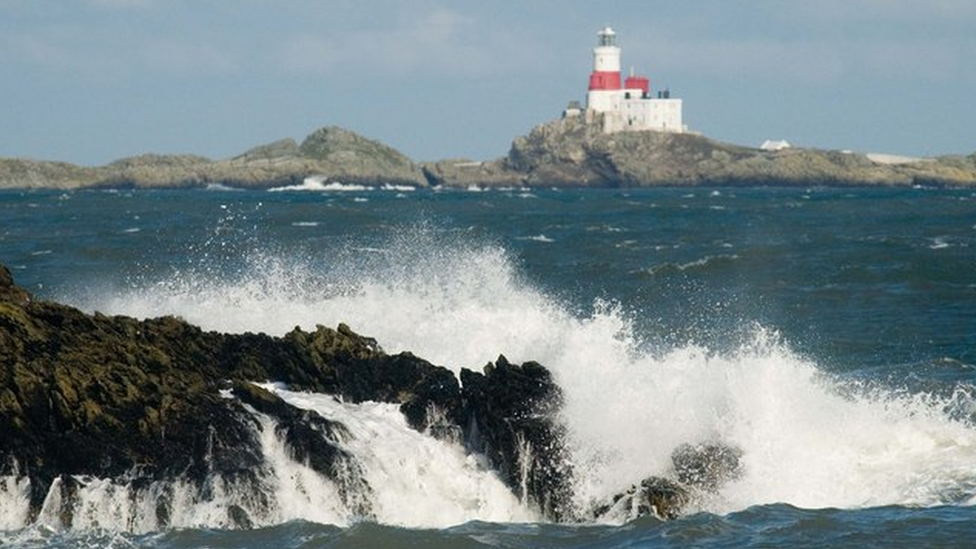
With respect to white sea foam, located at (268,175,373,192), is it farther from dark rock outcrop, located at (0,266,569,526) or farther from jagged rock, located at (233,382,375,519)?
jagged rock, located at (233,382,375,519)

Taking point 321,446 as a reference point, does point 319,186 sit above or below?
below

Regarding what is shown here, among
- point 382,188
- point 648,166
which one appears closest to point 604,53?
point 648,166

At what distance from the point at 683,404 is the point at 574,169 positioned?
13724 centimetres

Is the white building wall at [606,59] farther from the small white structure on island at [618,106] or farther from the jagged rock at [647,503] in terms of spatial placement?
the jagged rock at [647,503]

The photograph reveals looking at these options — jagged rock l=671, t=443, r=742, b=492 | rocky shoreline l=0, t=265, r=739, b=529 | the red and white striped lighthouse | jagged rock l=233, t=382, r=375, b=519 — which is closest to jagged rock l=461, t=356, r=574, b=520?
rocky shoreline l=0, t=265, r=739, b=529

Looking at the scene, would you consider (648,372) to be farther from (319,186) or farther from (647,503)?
(319,186)

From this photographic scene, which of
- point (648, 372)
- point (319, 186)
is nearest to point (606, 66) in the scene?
point (319, 186)

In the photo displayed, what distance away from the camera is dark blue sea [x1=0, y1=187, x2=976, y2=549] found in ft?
51.7

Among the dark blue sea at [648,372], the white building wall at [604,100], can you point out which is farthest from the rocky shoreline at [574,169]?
the dark blue sea at [648,372]

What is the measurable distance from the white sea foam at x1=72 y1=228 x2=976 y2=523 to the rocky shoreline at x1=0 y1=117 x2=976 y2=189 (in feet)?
421

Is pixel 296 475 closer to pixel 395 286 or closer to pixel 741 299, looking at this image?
pixel 395 286

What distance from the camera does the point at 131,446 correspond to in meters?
16.0

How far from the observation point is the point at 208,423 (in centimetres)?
1627

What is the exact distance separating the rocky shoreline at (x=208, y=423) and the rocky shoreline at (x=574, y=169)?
134565 mm
